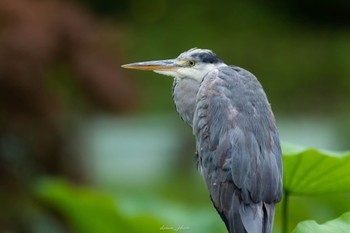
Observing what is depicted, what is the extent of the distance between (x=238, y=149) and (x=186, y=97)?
1.13 feet

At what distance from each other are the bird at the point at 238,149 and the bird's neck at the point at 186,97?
9cm

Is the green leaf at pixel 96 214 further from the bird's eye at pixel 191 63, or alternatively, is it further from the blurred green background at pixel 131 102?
the bird's eye at pixel 191 63

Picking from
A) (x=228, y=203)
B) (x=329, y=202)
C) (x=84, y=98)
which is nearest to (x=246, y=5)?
(x=84, y=98)

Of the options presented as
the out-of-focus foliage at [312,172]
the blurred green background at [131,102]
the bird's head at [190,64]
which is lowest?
the blurred green background at [131,102]

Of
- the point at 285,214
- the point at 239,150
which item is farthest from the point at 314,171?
the point at 239,150

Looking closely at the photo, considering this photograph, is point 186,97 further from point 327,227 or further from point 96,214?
point 96,214

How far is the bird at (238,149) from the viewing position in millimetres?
2662

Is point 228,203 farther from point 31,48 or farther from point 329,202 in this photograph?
point 31,48

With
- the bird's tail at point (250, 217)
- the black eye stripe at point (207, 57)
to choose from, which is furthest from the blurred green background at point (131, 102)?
the bird's tail at point (250, 217)

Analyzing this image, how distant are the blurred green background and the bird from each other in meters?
1.15

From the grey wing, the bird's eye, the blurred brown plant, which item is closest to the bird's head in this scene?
the bird's eye

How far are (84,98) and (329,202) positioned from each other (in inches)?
117

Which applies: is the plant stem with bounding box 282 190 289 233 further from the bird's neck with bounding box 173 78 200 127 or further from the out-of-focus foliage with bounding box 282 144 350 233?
the bird's neck with bounding box 173 78 200 127

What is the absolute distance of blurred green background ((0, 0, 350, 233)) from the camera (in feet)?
16.6
